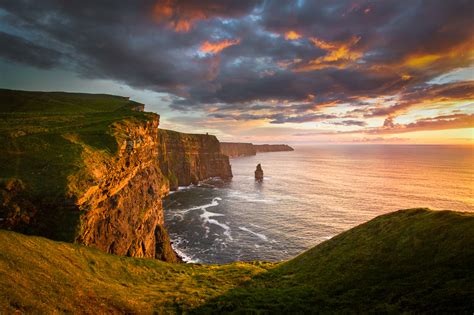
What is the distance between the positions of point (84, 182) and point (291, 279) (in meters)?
26.8

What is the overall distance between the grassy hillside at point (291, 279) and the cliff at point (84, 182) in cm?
411

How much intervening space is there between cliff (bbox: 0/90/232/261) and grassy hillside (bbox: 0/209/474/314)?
13.5 feet

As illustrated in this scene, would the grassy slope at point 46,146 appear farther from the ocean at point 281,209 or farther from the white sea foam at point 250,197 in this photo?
the white sea foam at point 250,197

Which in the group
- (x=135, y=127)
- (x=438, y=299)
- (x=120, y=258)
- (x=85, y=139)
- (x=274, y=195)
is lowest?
(x=274, y=195)

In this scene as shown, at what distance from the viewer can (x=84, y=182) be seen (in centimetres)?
2939

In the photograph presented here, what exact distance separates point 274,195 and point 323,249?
81.0m

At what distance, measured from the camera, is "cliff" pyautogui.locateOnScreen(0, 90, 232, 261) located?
85.3 ft

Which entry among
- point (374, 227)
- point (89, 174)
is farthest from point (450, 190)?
point (89, 174)

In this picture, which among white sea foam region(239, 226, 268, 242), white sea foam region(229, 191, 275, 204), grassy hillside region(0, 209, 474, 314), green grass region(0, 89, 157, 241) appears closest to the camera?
grassy hillside region(0, 209, 474, 314)

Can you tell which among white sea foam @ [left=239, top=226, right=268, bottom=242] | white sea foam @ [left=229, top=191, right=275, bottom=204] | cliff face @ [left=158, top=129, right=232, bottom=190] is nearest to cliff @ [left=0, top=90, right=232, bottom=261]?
white sea foam @ [left=239, top=226, right=268, bottom=242]

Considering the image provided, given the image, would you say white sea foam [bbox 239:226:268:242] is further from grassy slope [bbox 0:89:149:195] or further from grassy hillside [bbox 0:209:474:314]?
grassy slope [bbox 0:89:149:195]

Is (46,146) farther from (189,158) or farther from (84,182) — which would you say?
(189,158)

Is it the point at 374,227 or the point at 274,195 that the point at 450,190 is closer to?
the point at 274,195

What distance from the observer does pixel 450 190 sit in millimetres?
103312
